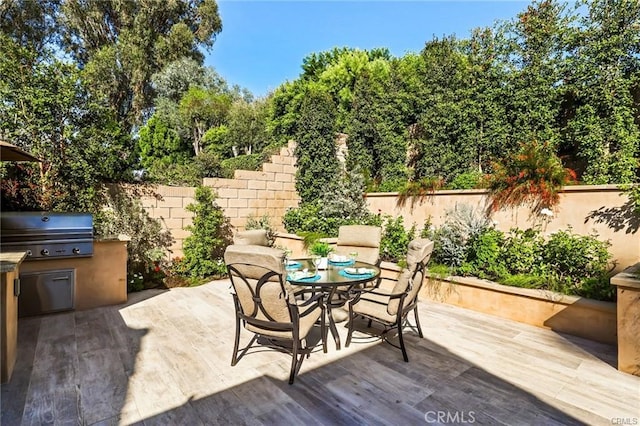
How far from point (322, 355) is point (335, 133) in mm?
5448

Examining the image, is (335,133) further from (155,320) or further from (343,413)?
(343,413)

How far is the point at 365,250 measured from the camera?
3975 millimetres

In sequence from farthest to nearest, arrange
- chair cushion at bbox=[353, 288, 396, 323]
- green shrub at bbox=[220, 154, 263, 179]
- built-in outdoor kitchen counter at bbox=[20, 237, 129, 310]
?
green shrub at bbox=[220, 154, 263, 179], built-in outdoor kitchen counter at bbox=[20, 237, 129, 310], chair cushion at bbox=[353, 288, 396, 323]

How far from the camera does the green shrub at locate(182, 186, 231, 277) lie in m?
5.42

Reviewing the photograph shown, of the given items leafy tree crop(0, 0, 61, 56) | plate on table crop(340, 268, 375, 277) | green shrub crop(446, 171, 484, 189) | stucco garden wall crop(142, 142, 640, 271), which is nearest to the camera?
plate on table crop(340, 268, 375, 277)

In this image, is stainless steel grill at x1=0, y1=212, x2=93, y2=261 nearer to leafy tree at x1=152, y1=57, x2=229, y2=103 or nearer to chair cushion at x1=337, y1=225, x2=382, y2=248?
chair cushion at x1=337, y1=225, x2=382, y2=248

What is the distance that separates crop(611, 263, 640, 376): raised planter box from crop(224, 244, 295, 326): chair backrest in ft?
8.66

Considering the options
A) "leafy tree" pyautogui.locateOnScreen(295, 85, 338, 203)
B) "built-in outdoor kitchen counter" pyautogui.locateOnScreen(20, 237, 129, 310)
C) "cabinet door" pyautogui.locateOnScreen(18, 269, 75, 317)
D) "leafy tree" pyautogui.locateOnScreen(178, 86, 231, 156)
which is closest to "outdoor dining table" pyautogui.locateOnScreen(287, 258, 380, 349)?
"built-in outdoor kitchen counter" pyautogui.locateOnScreen(20, 237, 129, 310)

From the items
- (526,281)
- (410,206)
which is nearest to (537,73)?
(410,206)

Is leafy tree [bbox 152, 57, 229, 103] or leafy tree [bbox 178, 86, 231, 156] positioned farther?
leafy tree [bbox 152, 57, 229, 103]

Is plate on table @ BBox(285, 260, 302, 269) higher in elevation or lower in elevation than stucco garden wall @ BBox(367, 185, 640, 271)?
lower

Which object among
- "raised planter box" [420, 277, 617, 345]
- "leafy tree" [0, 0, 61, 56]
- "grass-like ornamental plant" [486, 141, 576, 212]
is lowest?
A: "raised planter box" [420, 277, 617, 345]

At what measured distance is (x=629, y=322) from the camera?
243cm

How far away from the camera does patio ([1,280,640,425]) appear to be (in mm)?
1969
